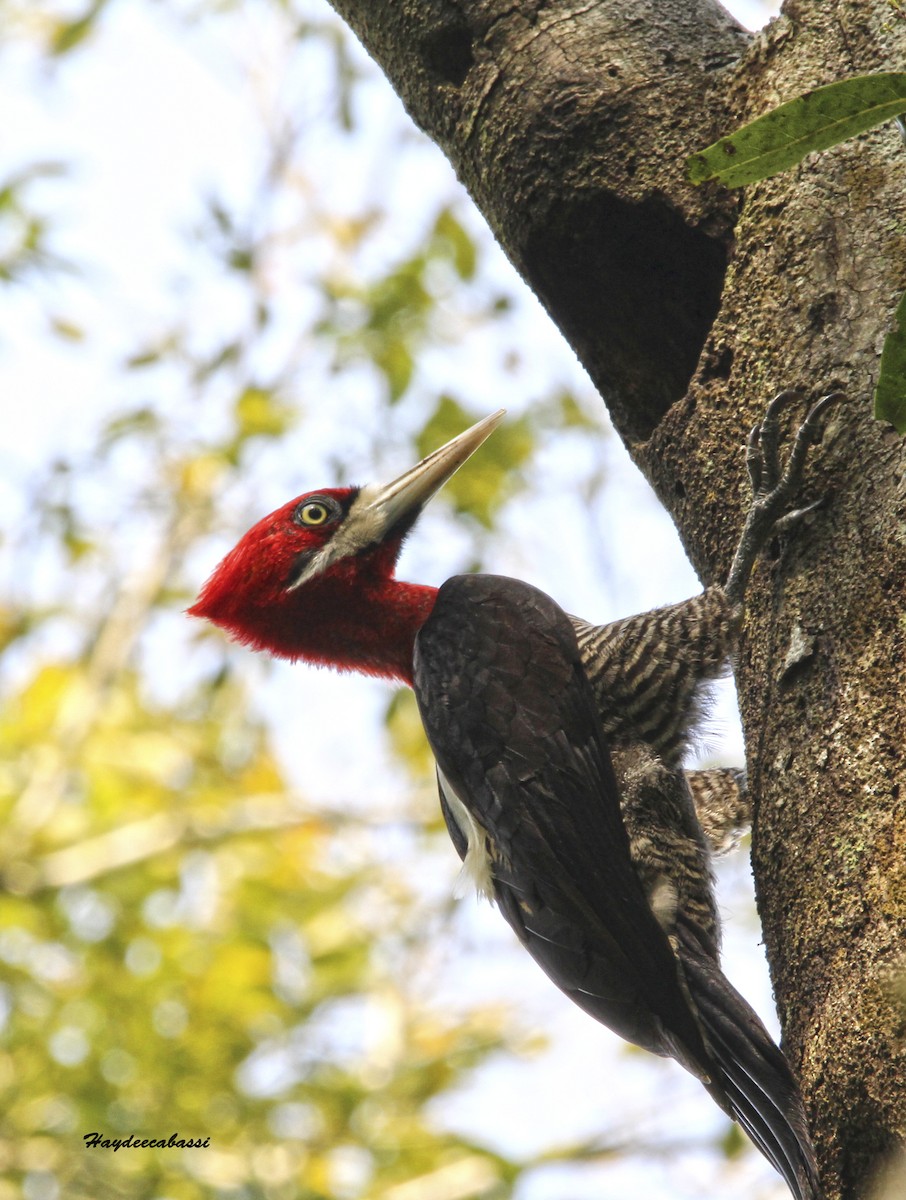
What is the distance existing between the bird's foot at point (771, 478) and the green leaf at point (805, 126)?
2.22 feet

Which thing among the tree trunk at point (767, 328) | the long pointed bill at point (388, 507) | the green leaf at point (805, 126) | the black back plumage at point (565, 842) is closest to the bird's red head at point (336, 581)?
the long pointed bill at point (388, 507)

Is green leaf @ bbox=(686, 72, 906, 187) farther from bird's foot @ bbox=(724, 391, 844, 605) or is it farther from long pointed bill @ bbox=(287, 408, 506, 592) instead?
long pointed bill @ bbox=(287, 408, 506, 592)

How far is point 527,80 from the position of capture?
10.0 feet

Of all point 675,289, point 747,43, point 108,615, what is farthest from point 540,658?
point 108,615

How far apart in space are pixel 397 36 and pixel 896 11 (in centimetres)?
131

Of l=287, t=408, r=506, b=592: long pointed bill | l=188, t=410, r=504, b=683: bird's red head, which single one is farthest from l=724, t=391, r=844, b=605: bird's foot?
l=287, t=408, r=506, b=592: long pointed bill

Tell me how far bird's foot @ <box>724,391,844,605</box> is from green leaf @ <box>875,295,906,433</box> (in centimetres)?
54

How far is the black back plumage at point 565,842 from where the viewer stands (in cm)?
296

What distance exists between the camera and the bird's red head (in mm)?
4137

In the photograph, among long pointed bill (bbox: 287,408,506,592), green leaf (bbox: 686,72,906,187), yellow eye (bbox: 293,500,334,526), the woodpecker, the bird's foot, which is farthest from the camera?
yellow eye (bbox: 293,500,334,526)

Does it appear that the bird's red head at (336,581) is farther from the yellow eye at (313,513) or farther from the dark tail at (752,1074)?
the dark tail at (752,1074)

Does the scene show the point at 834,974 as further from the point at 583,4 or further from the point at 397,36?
the point at 397,36

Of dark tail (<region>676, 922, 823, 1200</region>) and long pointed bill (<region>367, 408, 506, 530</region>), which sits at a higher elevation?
long pointed bill (<region>367, 408, 506, 530</region>)

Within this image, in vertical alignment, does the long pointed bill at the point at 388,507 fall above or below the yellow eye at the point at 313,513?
below
